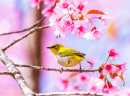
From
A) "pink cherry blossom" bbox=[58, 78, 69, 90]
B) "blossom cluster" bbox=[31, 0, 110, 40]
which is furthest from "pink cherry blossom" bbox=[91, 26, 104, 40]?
"pink cherry blossom" bbox=[58, 78, 69, 90]

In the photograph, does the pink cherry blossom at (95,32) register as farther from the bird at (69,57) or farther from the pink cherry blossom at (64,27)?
the bird at (69,57)

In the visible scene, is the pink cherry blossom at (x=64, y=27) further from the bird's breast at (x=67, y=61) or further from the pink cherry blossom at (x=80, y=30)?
the bird's breast at (x=67, y=61)

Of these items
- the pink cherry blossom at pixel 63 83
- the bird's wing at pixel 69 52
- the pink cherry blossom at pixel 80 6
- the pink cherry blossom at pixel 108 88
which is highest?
the pink cherry blossom at pixel 80 6

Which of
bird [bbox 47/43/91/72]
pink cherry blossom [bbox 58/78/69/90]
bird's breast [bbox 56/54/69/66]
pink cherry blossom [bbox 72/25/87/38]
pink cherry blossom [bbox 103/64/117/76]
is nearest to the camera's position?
pink cherry blossom [bbox 103/64/117/76]

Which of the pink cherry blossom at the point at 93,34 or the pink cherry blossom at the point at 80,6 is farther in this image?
the pink cherry blossom at the point at 93,34

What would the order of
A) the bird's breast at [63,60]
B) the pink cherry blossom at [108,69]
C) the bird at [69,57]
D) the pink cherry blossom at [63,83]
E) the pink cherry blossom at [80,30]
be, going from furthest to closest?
the pink cherry blossom at [63,83], the bird's breast at [63,60], the bird at [69,57], the pink cherry blossom at [80,30], the pink cherry blossom at [108,69]

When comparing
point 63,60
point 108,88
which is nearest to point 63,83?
point 63,60

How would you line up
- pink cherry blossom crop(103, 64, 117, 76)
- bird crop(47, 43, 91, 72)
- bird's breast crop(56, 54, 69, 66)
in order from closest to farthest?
pink cherry blossom crop(103, 64, 117, 76) < bird crop(47, 43, 91, 72) < bird's breast crop(56, 54, 69, 66)

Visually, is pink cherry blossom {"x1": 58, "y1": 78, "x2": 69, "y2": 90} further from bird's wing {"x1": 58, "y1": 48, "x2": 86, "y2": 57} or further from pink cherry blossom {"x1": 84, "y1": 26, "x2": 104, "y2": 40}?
pink cherry blossom {"x1": 84, "y1": 26, "x2": 104, "y2": 40}

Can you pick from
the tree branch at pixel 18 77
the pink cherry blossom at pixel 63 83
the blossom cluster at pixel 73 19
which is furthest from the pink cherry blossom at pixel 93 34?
the pink cherry blossom at pixel 63 83

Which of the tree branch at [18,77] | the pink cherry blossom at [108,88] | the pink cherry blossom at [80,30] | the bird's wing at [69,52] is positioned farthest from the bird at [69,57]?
the tree branch at [18,77]

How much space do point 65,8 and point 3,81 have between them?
4.54 metres

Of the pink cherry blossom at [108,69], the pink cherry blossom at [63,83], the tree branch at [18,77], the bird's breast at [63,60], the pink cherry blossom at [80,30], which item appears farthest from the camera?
the pink cherry blossom at [63,83]

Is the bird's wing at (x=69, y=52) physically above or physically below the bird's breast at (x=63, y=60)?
above
